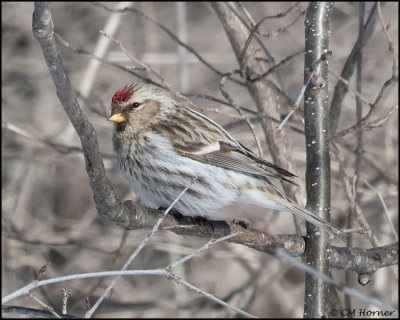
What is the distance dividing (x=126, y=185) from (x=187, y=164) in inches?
110

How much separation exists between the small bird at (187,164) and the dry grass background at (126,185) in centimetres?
146

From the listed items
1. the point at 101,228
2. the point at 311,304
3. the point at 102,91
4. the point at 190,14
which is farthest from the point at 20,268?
the point at 311,304

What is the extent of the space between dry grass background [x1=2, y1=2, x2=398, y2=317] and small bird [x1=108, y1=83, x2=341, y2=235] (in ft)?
4.79

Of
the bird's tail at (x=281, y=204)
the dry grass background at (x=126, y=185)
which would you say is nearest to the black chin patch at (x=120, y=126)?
the bird's tail at (x=281, y=204)

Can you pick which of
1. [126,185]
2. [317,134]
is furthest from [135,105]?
[126,185]

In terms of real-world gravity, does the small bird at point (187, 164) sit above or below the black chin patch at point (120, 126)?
below

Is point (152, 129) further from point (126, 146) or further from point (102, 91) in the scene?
point (102, 91)

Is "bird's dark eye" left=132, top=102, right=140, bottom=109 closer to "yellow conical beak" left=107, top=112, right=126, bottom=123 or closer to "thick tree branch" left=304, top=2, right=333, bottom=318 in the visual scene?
"yellow conical beak" left=107, top=112, right=126, bottom=123

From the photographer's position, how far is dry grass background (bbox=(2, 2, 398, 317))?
613 cm

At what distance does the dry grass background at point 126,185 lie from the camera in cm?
613

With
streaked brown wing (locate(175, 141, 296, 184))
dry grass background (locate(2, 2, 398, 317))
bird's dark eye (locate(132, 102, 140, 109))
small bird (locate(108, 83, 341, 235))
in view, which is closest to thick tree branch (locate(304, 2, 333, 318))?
small bird (locate(108, 83, 341, 235))

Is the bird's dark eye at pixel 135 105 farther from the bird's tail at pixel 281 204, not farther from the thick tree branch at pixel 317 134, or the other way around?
the thick tree branch at pixel 317 134

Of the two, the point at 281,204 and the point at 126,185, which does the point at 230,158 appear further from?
the point at 126,185

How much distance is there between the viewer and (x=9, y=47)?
24.5 ft
